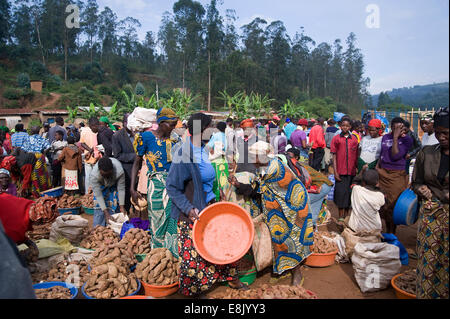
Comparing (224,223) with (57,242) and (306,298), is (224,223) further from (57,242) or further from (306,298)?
(57,242)

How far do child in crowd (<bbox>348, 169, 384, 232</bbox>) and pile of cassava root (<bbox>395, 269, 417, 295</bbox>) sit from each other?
716 millimetres

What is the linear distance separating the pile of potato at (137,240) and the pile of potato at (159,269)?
1.47 ft

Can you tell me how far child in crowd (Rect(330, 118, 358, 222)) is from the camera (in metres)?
5.01

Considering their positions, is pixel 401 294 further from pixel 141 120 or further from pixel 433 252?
pixel 141 120

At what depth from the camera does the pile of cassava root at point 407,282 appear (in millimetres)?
3055

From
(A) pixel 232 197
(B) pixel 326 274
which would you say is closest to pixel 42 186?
(A) pixel 232 197

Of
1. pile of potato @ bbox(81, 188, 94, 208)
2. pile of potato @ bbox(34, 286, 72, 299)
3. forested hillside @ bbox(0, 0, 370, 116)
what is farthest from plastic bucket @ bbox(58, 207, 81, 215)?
forested hillside @ bbox(0, 0, 370, 116)

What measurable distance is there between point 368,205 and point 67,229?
3.87 meters

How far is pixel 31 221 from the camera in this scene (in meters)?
2.20

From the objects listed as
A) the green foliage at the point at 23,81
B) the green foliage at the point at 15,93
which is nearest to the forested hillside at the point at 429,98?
the green foliage at the point at 15,93

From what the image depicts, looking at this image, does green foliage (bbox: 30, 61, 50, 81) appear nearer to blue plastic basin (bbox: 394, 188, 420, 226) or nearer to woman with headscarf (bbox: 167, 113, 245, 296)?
woman with headscarf (bbox: 167, 113, 245, 296)

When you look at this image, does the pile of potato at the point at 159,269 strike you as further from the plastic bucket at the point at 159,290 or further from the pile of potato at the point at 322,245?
the pile of potato at the point at 322,245

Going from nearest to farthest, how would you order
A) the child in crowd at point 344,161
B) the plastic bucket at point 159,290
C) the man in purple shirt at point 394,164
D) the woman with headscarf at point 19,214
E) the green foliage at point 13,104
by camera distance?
the woman with headscarf at point 19,214, the plastic bucket at point 159,290, the man in purple shirt at point 394,164, the child in crowd at point 344,161, the green foliage at point 13,104

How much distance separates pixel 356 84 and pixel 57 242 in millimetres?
71603
